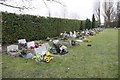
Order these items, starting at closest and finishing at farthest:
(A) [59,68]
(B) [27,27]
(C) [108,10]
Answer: (A) [59,68] < (B) [27,27] < (C) [108,10]

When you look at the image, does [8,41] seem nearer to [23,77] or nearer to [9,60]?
[9,60]

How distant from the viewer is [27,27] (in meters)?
11.5

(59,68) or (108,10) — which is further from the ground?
(108,10)

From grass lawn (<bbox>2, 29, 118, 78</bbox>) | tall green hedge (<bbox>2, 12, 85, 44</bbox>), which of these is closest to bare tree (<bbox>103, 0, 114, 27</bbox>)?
tall green hedge (<bbox>2, 12, 85, 44</bbox>)

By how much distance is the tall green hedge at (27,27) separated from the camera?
30.7 ft

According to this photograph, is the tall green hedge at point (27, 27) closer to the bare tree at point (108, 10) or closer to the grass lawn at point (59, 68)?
the grass lawn at point (59, 68)

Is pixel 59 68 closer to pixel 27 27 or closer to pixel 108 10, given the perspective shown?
pixel 27 27

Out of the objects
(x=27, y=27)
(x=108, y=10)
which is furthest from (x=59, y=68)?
(x=108, y=10)

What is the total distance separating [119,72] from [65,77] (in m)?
1.50

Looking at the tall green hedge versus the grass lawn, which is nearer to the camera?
the grass lawn

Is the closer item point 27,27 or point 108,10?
point 27,27

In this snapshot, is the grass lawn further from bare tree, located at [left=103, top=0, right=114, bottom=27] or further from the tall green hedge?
bare tree, located at [left=103, top=0, right=114, bottom=27]

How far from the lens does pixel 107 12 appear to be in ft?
172

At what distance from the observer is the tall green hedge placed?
9359mm
